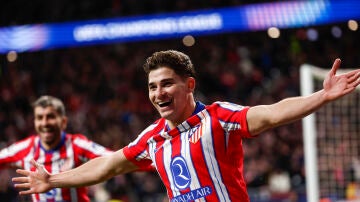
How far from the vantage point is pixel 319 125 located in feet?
26.1

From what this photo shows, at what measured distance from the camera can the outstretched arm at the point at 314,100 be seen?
10.2ft

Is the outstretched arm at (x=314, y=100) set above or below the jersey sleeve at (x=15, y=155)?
below

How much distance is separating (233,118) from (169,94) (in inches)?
16.0

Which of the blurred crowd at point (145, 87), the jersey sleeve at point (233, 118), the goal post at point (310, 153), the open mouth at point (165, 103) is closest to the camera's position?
the jersey sleeve at point (233, 118)

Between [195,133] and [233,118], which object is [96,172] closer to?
[195,133]

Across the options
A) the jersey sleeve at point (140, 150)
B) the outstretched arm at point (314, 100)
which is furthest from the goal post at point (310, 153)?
the outstretched arm at point (314, 100)

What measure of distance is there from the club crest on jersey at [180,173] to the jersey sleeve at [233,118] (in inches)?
13.1

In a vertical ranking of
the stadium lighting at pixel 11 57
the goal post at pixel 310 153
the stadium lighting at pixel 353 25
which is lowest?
the goal post at pixel 310 153

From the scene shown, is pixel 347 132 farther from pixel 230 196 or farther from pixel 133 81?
pixel 133 81

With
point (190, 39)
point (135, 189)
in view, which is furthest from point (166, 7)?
point (135, 189)

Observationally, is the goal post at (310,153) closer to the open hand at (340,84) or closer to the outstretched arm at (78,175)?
the outstretched arm at (78,175)

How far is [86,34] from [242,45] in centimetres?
396

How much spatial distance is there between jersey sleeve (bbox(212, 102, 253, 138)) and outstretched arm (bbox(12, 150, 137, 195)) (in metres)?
0.80

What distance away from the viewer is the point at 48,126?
5.90 m
